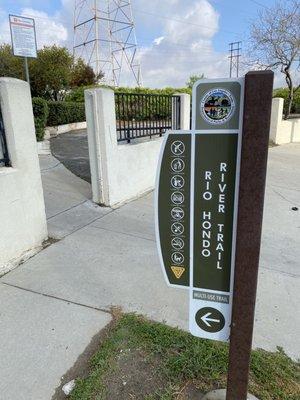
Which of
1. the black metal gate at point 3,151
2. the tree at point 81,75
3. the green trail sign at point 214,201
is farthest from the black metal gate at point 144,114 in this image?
the tree at point 81,75

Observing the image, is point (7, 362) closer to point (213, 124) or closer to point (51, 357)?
point (51, 357)

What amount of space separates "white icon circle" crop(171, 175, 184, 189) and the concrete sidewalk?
1380 mm

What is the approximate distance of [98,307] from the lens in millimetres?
2725

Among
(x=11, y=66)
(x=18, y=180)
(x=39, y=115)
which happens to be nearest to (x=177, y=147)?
(x=18, y=180)

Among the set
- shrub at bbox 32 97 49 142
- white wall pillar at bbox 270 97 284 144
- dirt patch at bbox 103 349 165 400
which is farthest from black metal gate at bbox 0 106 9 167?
white wall pillar at bbox 270 97 284 144

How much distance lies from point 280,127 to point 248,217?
1272 centimetres

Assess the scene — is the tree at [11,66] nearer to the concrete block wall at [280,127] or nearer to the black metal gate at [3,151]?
the concrete block wall at [280,127]

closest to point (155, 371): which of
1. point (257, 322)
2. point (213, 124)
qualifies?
point (257, 322)

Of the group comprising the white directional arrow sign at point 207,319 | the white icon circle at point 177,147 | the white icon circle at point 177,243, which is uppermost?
the white icon circle at point 177,147

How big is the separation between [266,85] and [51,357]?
2040 mm

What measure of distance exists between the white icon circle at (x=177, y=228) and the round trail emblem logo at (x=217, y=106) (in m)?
0.50

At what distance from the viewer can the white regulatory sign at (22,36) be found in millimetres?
6879

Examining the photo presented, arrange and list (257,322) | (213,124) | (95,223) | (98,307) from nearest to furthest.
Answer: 1. (213,124)
2. (257,322)
3. (98,307)
4. (95,223)

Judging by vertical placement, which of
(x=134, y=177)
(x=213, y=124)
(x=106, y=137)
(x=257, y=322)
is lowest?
(x=257, y=322)
